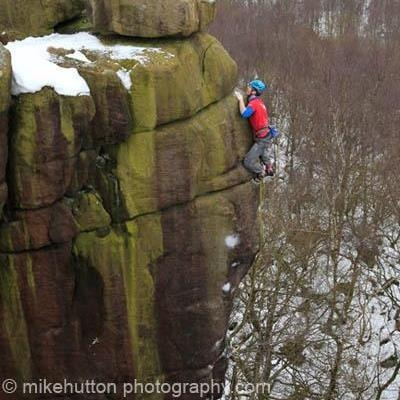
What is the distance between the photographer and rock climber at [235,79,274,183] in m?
8.37

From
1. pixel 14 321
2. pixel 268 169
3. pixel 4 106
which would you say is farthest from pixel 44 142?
pixel 268 169

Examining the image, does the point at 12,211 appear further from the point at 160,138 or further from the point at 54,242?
the point at 160,138

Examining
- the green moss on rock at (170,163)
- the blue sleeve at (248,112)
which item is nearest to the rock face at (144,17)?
the green moss on rock at (170,163)

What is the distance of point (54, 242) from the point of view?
25.1 ft

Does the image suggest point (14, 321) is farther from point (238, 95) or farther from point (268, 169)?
point (238, 95)

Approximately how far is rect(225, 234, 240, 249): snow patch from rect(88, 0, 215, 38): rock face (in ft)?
9.63

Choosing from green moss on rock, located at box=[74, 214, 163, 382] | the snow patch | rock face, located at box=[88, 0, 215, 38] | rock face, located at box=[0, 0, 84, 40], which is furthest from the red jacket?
rock face, located at box=[0, 0, 84, 40]

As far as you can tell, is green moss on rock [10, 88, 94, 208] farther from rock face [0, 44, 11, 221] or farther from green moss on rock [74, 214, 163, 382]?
green moss on rock [74, 214, 163, 382]

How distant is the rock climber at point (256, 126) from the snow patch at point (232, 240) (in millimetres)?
934

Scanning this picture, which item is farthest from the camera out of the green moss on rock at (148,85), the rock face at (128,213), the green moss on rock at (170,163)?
the green moss on rock at (170,163)

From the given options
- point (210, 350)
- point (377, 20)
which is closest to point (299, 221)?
point (210, 350)

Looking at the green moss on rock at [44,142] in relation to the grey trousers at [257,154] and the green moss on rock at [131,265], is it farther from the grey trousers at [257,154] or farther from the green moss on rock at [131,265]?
the grey trousers at [257,154]

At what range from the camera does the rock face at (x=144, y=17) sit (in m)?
7.61

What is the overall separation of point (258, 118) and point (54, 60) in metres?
2.91
